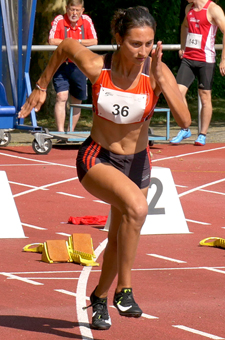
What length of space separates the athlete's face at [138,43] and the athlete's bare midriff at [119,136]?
411 millimetres

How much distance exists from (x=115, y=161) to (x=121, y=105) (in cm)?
34

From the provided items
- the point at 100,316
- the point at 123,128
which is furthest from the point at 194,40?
the point at 100,316

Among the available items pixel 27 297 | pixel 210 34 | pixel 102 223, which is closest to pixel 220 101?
pixel 210 34

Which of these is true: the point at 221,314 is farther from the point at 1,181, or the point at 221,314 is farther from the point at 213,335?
the point at 1,181

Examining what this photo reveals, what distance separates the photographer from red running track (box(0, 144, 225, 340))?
4840mm

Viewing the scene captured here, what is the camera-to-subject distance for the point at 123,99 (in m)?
4.52

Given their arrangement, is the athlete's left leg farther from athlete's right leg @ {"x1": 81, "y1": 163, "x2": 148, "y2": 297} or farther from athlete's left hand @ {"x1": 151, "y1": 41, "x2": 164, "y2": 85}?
athlete's left hand @ {"x1": 151, "y1": 41, "x2": 164, "y2": 85}

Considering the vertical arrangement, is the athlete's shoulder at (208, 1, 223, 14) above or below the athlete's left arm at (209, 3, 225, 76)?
above

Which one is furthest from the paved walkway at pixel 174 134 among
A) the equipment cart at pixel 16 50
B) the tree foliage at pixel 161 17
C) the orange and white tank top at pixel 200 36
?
the tree foliage at pixel 161 17

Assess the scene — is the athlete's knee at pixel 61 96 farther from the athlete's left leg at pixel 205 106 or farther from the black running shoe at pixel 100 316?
the black running shoe at pixel 100 316

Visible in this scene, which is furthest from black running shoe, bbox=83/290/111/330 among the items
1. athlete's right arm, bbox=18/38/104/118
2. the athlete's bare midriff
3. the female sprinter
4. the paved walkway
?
the paved walkway

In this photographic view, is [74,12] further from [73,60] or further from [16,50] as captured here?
[73,60]

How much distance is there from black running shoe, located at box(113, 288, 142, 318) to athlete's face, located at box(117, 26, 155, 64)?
4.29 ft

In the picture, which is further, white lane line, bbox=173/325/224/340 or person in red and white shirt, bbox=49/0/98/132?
person in red and white shirt, bbox=49/0/98/132
